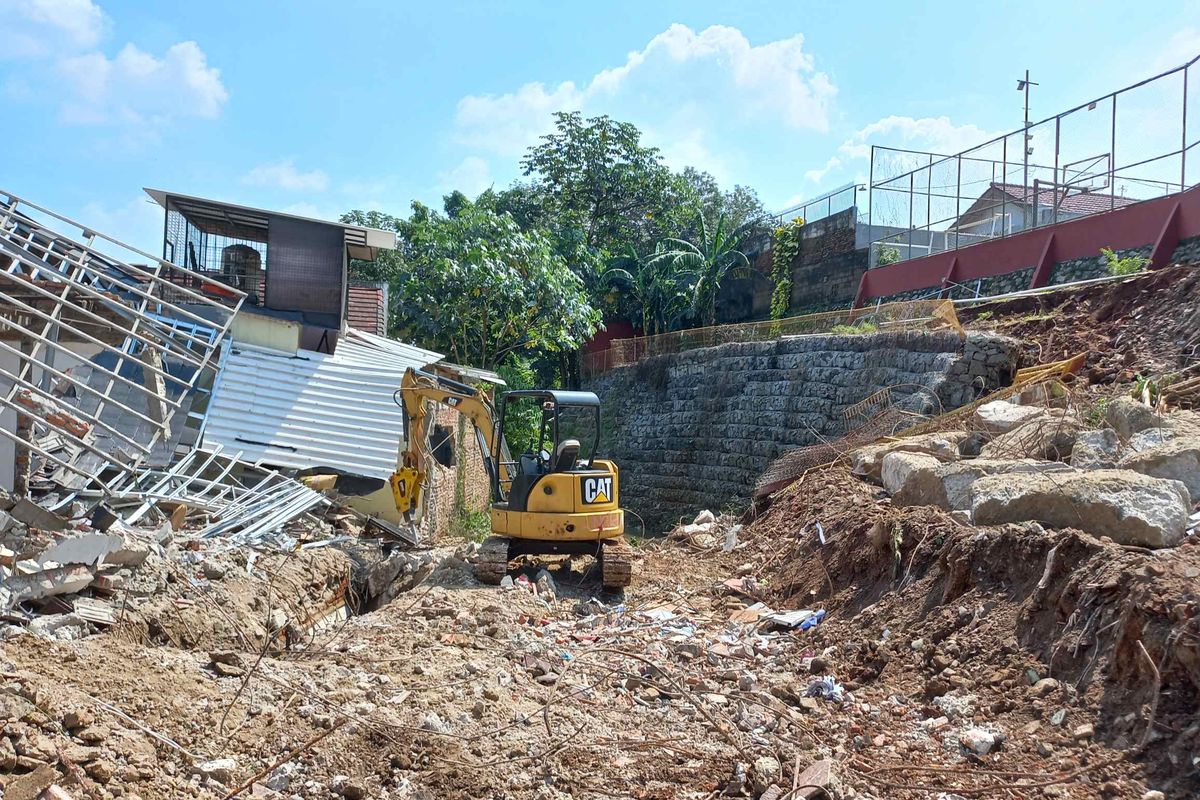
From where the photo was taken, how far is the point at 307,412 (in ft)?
46.4

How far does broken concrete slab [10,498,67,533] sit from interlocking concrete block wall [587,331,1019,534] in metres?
11.6

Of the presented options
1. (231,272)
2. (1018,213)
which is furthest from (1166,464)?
(231,272)

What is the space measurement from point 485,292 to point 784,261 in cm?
1198

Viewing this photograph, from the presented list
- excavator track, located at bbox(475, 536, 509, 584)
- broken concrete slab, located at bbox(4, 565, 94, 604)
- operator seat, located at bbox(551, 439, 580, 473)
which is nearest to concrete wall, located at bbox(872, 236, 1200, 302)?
operator seat, located at bbox(551, 439, 580, 473)

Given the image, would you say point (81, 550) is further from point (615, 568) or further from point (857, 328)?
point (857, 328)

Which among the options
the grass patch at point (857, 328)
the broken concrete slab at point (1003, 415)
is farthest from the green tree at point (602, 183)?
the broken concrete slab at point (1003, 415)

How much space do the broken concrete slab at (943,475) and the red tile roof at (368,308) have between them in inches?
650

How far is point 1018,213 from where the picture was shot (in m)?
19.5

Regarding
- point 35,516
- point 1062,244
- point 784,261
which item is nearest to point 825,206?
point 784,261

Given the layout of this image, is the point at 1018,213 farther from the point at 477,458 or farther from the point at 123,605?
the point at 123,605

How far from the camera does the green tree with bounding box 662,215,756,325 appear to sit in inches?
1265

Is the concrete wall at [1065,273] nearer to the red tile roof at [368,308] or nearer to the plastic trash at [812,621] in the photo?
the plastic trash at [812,621]

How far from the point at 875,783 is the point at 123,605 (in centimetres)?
539

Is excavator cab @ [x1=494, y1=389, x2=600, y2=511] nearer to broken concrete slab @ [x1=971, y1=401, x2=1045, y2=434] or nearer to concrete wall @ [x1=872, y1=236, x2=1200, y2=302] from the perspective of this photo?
broken concrete slab @ [x1=971, y1=401, x2=1045, y2=434]
